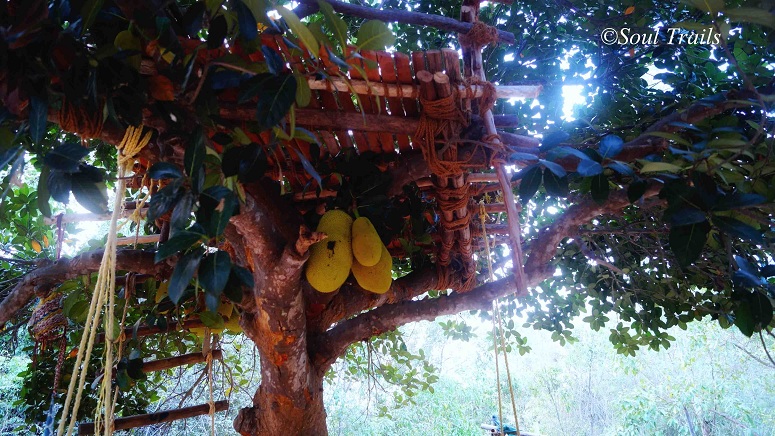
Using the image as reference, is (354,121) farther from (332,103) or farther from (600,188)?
(600,188)

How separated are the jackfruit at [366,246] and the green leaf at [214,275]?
1.83 feet

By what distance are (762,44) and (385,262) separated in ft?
3.88

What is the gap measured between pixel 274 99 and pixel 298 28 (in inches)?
3.8

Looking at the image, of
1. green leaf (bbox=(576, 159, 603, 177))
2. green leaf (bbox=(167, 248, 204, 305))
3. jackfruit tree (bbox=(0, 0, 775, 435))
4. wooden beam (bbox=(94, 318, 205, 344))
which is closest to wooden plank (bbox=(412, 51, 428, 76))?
jackfruit tree (bbox=(0, 0, 775, 435))

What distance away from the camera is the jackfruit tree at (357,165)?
26.9 inches

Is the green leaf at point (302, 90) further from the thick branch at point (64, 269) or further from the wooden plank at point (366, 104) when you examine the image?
the thick branch at point (64, 269)

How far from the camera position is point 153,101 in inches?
31.1

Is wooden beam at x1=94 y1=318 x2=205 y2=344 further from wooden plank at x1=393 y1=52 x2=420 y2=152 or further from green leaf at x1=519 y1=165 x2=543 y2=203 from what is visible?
green leaf at x1=519 y1=165 x2=543 y2=203

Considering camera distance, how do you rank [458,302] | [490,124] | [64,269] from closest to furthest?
[490,124] < [64,269] < [458,302]

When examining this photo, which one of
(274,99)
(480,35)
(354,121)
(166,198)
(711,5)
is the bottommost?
(166,198)

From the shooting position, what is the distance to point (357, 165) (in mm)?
1247

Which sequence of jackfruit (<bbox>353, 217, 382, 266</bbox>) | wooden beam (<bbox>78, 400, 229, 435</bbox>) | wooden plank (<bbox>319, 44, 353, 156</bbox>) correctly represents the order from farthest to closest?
wooden beam (<bbox>78, 400, 229, 435</bbox>) → jackfruit (<bbox>353, 217, 382, 266</bbox>) → wooden plank (<bbox>319, 44, 353, 156</bbox>)

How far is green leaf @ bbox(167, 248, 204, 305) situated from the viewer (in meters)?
0.60

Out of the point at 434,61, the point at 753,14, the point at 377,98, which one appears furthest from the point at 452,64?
the point at 753,14
